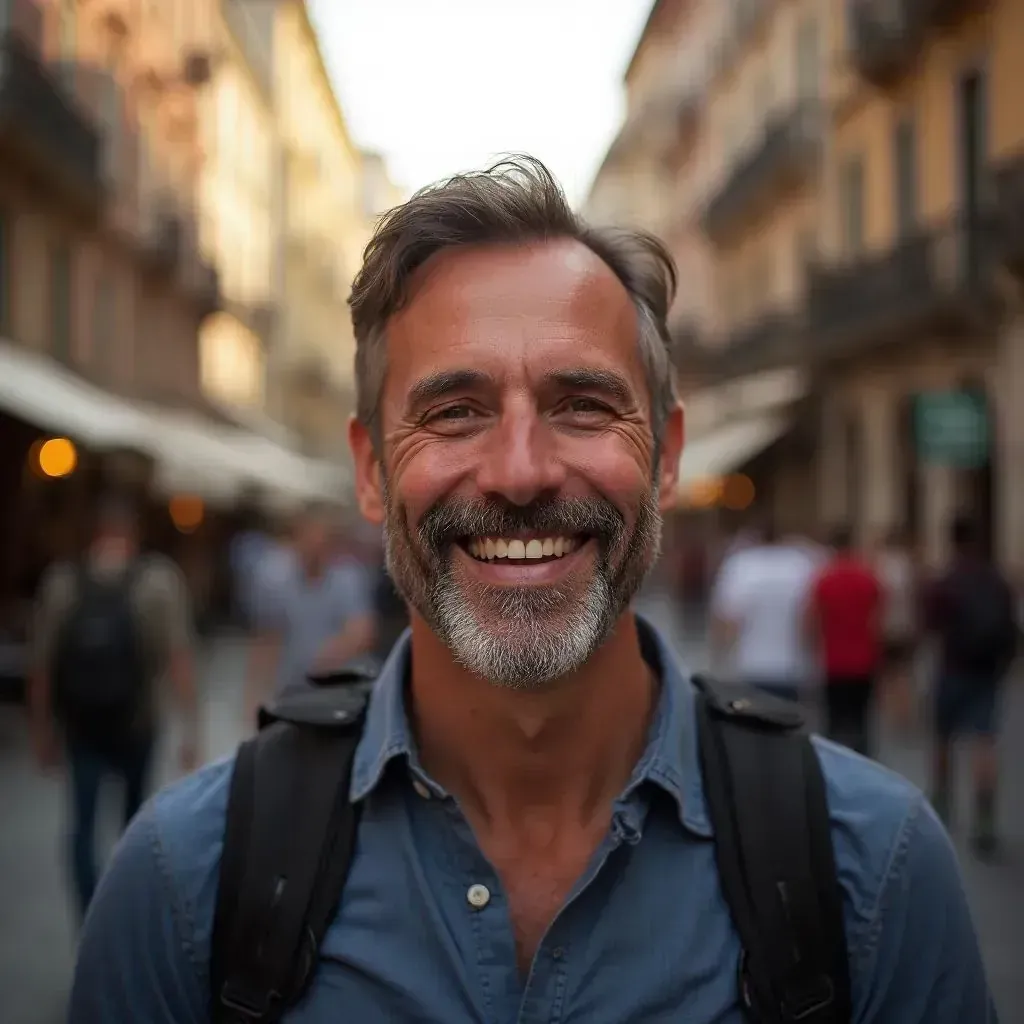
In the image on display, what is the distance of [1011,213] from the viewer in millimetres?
14523

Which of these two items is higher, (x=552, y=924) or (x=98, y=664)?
(x=98, y=664)

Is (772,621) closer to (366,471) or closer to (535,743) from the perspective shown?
(366,471)

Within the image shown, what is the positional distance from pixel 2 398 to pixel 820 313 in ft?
44.0

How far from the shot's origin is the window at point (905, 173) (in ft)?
63.6

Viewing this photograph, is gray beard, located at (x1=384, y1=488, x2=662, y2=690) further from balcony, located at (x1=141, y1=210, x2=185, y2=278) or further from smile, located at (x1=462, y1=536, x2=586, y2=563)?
balcony, located at (x1=141, y1=210, x2=185, y2=278)

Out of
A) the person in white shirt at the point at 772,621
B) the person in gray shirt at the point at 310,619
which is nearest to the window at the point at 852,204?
the person in white shirt at the point at 772,621

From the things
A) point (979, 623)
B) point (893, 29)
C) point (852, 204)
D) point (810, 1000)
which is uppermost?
point (893, 29)

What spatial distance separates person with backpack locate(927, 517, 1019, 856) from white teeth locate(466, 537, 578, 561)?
5923mm

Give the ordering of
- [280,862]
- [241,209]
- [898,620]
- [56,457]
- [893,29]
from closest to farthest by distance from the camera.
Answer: [280,862]
[898,620]
[56,457]
[893,29]
[241,209]

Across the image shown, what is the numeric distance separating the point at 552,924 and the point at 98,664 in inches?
165

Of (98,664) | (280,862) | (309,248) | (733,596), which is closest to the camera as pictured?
(280,862)

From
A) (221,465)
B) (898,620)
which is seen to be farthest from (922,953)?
(221,465)

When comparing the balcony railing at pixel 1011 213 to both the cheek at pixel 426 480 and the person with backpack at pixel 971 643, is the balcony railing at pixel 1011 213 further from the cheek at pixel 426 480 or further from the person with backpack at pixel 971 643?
the cheek at pixel 426 480

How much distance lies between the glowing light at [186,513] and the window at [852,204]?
38.9 feet
